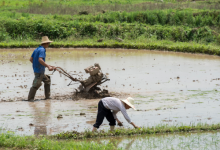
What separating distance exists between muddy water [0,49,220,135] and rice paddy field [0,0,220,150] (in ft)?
0.08

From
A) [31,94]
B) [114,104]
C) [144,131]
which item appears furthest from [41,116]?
[144,131]

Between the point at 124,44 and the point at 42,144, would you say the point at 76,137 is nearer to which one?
the point at 42,144

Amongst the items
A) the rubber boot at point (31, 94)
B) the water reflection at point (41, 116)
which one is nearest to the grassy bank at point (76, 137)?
the water reflection at point (41, 116)

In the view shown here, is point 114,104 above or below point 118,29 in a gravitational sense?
below

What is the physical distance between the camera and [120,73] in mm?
13312

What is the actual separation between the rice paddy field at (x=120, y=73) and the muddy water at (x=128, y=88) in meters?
0.03

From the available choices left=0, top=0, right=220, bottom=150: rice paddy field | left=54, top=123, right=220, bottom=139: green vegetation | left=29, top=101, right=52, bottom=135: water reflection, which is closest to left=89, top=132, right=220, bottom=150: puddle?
left=0, top=0, right=220, bottom=150: rice paddy field

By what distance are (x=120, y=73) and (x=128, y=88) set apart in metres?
2.40

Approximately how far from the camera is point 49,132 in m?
6.73

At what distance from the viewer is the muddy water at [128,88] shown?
7582mm

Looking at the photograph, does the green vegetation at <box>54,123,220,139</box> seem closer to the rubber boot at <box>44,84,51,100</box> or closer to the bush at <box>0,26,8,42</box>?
the rubber boot at <box>44,84,51,100</box>

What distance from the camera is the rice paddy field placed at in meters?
6.45

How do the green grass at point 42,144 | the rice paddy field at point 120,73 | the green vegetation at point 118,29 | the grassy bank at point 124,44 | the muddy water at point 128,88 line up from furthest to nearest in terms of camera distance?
the green vegetation at point 118,29 < the grassy bank at point 124,44 < the muddy water at point 128,88 < the rice paddy field at point 120,73 < the green grass at point 42,144

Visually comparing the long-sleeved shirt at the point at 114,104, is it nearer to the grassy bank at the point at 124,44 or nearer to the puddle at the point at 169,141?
the puddle at the point at 169,141
